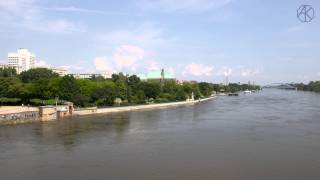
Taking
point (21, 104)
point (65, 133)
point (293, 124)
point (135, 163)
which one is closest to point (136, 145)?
point (135, 163)

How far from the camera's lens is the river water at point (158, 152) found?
36.4 ft

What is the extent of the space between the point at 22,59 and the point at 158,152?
74149mm

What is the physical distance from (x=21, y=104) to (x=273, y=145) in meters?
21.2

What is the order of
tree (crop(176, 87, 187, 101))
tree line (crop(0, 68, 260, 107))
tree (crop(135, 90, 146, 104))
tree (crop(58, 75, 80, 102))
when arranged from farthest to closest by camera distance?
tree (crop(176, 87, 187, 101)) < tree (crop(135, 90, 146, 104)) < tree line (crop(0, 68, 260, 107)) < tree (crop(58, 75, 80, 102))

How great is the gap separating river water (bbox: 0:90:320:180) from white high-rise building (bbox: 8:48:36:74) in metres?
63.7

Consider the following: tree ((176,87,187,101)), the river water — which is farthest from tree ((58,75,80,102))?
tree ((176,87,187,101))

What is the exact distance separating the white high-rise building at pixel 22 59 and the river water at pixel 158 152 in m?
63.7

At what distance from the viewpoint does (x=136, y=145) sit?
15.3 meters

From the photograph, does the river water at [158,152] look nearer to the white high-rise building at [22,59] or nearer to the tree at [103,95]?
the tree at [103,95]

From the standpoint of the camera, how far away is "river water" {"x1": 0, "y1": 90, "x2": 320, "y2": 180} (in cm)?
1109

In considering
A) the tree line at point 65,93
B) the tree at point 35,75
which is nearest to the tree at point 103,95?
the tree line at point 65,93

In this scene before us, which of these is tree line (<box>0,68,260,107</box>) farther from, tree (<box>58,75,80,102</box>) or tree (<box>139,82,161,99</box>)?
tree (<box>139,82,161,99</box>)

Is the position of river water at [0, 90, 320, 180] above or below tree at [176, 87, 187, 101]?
below

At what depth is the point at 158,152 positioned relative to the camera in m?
13.9
